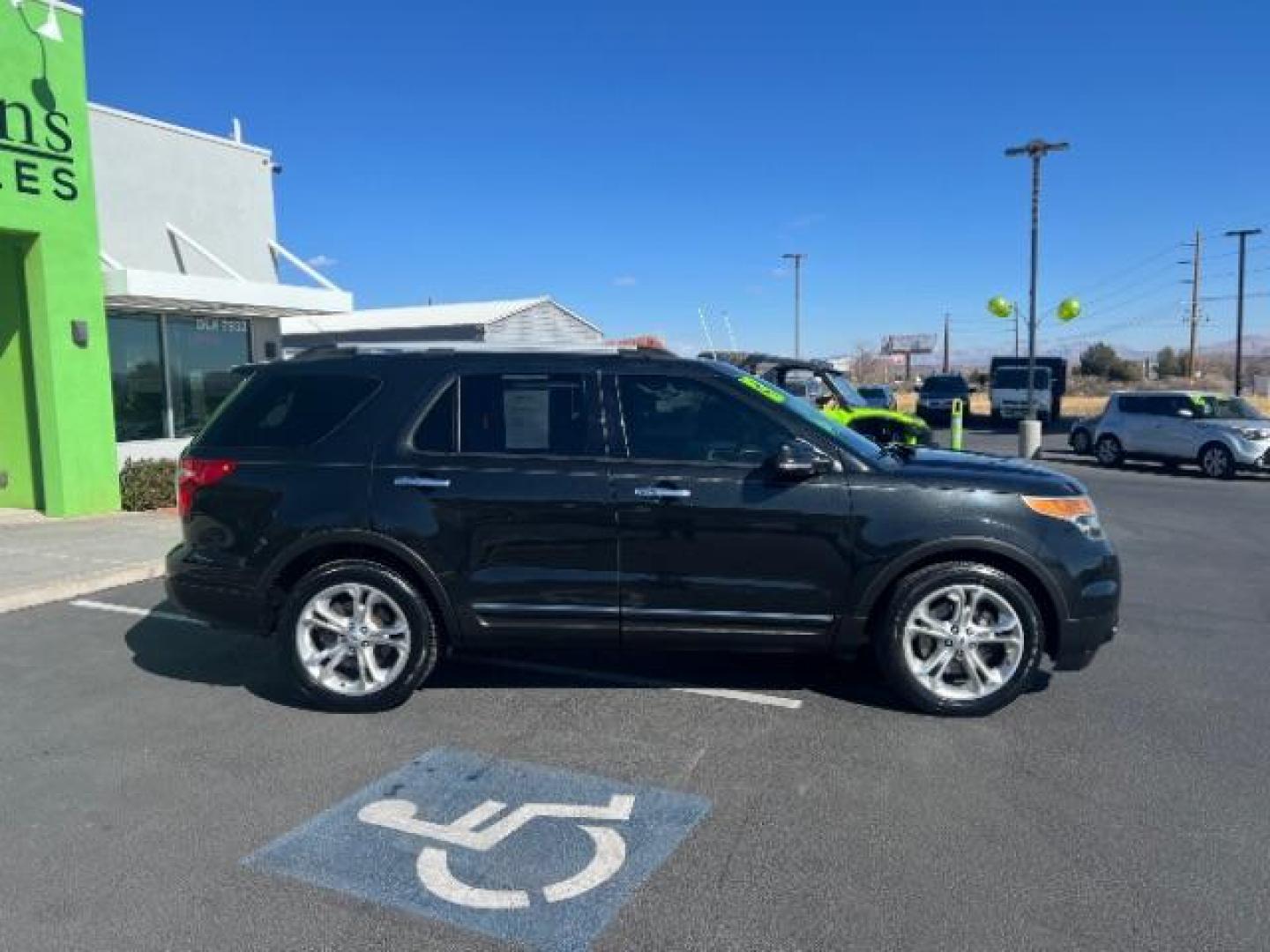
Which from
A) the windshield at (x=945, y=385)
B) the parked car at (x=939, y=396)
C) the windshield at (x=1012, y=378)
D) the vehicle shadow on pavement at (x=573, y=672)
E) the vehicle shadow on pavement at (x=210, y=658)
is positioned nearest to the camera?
the vehicle shadow on pavement at (x=573, y=672)

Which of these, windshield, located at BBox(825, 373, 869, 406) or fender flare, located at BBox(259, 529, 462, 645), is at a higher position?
windshield, located at BBox(825, 373, 869, 406)

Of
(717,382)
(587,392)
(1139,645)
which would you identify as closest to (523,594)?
(587,392)

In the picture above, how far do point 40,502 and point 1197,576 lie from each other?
1196cm

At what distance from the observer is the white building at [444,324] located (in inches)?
1120

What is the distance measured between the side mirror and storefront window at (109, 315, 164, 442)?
34.4 feet

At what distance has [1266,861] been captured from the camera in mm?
3219

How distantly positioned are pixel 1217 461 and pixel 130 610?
18.1 meters

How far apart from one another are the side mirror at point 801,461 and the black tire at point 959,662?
69cm

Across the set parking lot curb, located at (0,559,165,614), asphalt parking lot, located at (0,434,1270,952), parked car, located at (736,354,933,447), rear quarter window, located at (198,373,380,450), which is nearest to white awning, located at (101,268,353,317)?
parking lot curb, located at (0,559,165,614)

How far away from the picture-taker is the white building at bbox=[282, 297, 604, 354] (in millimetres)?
28438

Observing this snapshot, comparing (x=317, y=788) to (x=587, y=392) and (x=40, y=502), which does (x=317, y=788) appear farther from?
(x=40, y=502)

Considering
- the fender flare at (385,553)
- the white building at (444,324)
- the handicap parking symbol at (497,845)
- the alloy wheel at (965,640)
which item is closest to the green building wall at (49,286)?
the fender flare at (385,553)

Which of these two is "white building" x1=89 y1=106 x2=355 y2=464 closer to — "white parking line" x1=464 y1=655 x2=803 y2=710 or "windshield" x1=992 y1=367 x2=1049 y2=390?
"white parking line" x1=464 y1=655 x2=803 y2=710

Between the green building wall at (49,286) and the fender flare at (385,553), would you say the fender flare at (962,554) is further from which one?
the green building wall at (49,286)
